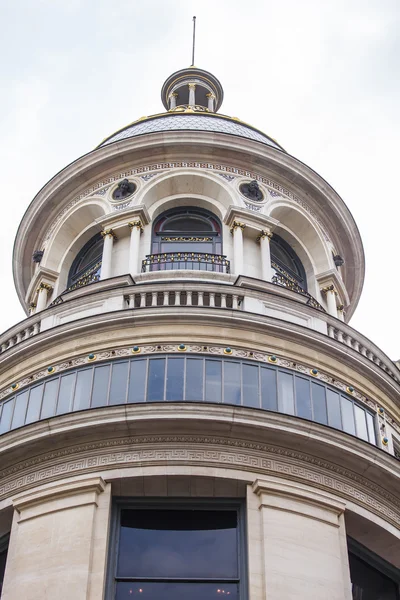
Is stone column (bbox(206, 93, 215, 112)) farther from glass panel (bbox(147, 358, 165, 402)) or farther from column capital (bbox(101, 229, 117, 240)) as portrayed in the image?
glass panel (bbox(147, 358, 165, 402))

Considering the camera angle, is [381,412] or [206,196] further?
[206,196]

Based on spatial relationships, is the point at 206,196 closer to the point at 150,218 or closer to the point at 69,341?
the point at 150,218

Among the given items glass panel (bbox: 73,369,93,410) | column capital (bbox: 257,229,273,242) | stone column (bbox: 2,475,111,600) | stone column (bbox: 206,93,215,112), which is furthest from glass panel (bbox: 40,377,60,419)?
stone column (bbox: 206,93,215,112)

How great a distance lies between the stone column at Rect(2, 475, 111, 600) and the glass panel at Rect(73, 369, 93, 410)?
Answer: 6.26 feet

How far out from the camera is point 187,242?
2794 centimetres

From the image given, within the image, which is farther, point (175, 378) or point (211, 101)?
point (211, 101)

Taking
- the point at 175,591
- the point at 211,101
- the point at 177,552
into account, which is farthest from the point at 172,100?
the point at 175,591

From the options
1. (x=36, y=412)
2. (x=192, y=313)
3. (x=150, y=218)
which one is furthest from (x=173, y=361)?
(x=150, y=218)

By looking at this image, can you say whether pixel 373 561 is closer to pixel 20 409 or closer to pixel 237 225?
pixel 20 409

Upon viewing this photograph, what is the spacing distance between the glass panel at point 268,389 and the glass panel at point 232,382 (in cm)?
52

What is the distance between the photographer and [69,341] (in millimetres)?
21562

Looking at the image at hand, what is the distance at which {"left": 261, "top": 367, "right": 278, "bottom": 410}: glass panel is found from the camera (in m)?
19.7

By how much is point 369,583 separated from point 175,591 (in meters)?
4.53

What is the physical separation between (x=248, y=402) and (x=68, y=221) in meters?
12.2
